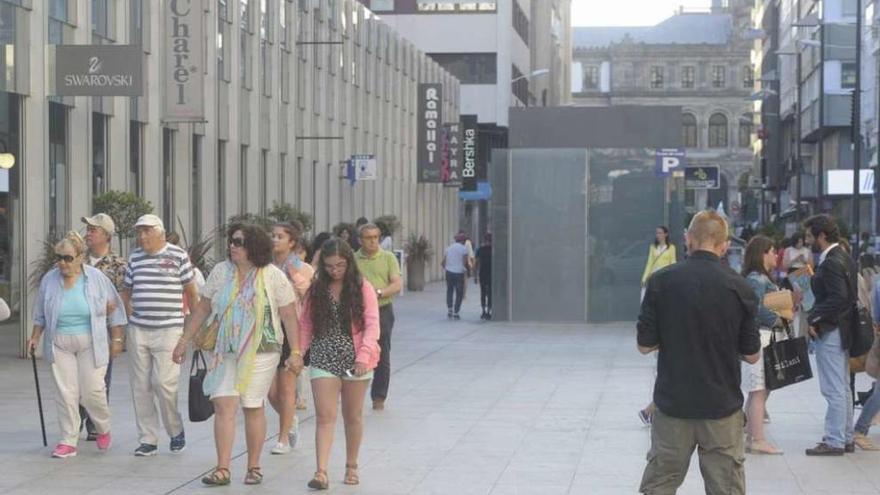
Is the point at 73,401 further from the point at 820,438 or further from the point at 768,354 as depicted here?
the point at 820,438

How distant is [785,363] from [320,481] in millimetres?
3660

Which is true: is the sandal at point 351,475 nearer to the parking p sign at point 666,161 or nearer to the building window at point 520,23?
the parking p sign at point 666,161

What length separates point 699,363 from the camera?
7.66 metres

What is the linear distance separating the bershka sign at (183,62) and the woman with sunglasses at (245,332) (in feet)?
44.9

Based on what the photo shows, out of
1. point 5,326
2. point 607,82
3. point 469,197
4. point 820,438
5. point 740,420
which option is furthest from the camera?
point 607,82

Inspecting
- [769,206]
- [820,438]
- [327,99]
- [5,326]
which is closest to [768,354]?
[820,438]

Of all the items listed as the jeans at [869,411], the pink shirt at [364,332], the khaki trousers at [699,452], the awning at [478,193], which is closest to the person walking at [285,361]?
the pink shirt at [364,332]

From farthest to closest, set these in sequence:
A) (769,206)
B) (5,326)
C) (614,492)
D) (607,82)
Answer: (607,82) < (769,206) < (5,326) < (614,492)

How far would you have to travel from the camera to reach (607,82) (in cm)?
16125

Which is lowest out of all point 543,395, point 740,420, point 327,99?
point 543,395

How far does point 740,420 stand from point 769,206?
9751 cm

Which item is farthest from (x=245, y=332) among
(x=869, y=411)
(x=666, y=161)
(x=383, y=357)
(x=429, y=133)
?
(x=429, y=133)

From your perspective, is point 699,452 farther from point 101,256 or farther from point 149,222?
point 101,256

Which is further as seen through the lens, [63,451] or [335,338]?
[63,451]
